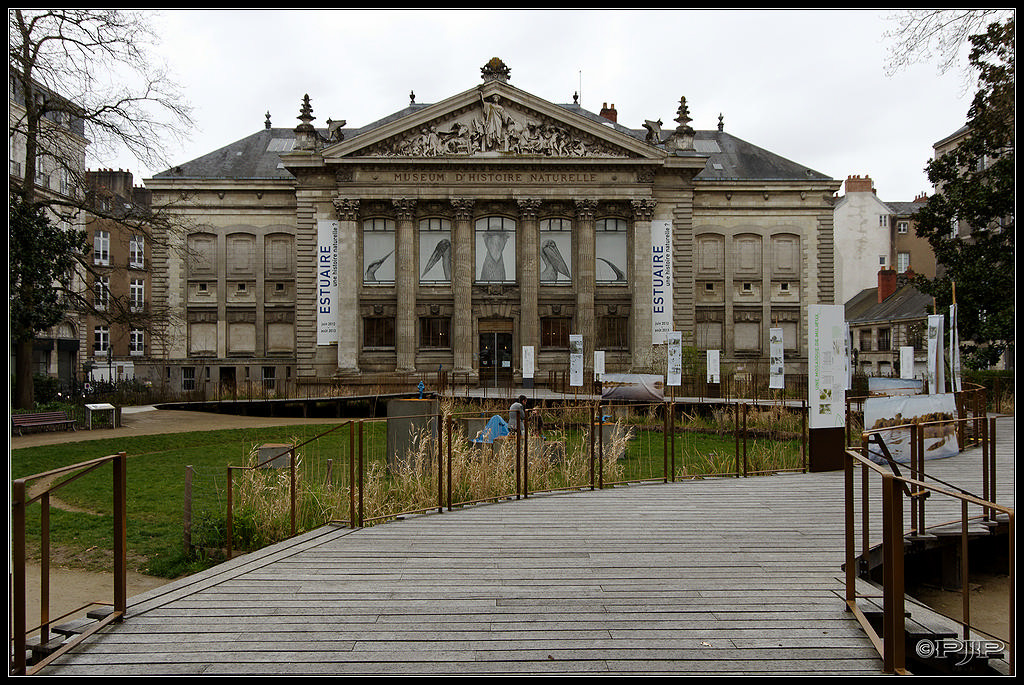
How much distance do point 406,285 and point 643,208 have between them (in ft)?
44.1

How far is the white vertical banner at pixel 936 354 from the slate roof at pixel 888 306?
26.8 m

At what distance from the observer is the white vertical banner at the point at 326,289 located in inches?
1590

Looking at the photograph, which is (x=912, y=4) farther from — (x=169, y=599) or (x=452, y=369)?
(x=452, y=369)

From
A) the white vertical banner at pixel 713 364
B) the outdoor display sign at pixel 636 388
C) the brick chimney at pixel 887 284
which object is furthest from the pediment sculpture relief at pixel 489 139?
the brick chimney at pixel 887 284

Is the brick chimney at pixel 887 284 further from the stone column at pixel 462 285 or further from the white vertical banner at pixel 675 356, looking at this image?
the white vertical banner at pixel 675 356

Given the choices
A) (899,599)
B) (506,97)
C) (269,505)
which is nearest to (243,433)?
(269,505)

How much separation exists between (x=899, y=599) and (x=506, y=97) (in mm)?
38891

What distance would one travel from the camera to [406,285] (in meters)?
41.4

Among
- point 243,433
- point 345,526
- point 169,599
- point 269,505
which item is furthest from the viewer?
point 243,433

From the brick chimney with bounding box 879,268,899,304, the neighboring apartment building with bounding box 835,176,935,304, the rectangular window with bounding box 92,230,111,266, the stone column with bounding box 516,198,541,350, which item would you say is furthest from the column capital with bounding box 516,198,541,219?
the rectangular window with bounding box 92,230,111,266

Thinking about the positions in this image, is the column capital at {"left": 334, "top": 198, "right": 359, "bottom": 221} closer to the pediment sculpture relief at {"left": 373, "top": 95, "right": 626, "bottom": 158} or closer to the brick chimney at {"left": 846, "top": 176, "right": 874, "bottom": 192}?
the pediment sculpture relief at {"left": 373, "top": 95, "right": 626, "bottom": 158}

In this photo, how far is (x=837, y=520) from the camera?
891 centimetres

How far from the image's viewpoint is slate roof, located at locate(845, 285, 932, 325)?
44.3 metres

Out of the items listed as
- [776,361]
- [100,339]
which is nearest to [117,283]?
[100,339]
